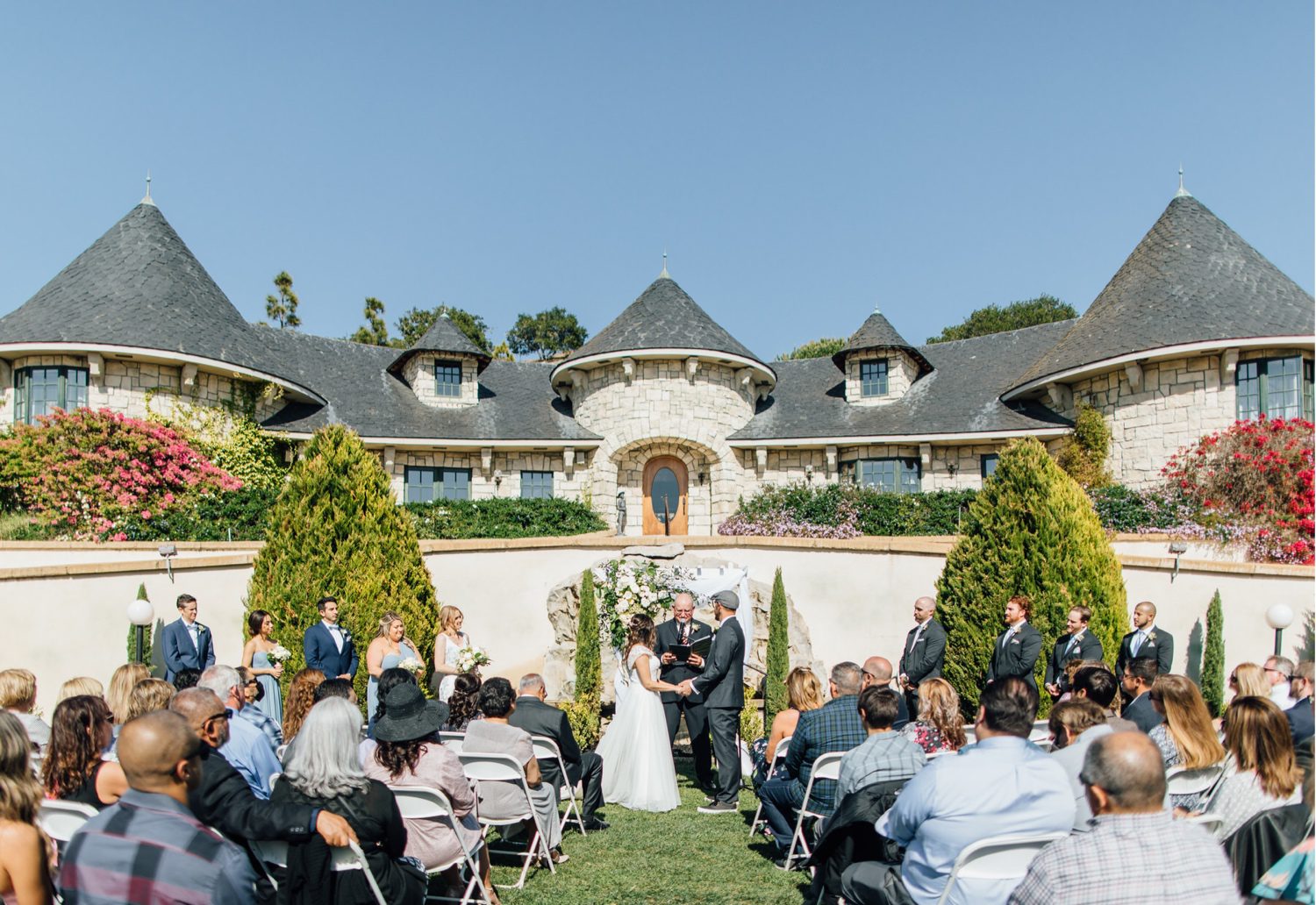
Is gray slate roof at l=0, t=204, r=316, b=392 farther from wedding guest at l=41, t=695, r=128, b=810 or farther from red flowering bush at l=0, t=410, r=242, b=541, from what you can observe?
wedding guest at l=41, t=695, r=128, b=810

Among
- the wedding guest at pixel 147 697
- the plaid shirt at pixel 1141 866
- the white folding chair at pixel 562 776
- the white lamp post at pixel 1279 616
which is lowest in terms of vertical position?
the white folding chair at pixel 562 776

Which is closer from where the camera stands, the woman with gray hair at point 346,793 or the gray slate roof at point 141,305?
the woman with gray hair at point 346,793

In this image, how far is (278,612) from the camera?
10.0 meters

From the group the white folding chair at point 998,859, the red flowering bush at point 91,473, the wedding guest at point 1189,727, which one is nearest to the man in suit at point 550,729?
the white folding chair at point 998,859

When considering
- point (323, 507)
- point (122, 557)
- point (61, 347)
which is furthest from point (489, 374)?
point (323, 507)

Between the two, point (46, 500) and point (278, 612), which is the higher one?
point (46, 500)

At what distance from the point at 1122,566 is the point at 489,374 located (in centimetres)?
1572

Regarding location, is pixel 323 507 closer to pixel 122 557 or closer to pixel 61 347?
pixel 122 557

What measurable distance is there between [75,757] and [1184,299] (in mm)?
18573

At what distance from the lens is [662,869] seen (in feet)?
19.0

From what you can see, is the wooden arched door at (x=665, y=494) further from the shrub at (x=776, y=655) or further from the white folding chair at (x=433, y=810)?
the white folding chair at (x=433, y=810)

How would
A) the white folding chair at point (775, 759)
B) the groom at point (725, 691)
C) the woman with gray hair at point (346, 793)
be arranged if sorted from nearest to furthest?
the woman with gray hair at point (346, 793) → the white folding chair at point (775, 759) → the groom at point (725, 691)

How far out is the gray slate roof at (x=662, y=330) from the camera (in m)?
19.8

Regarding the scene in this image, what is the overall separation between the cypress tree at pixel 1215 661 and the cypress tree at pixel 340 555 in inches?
354
